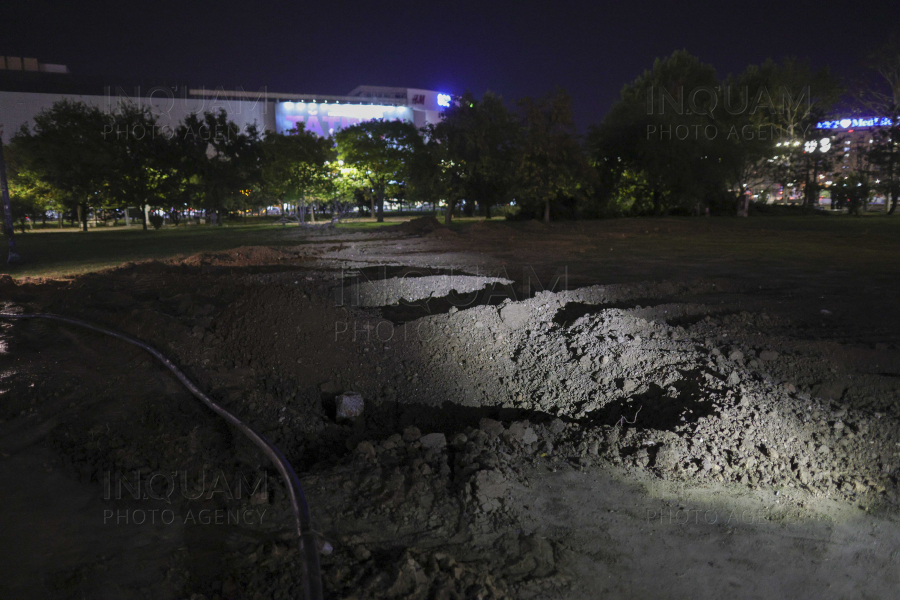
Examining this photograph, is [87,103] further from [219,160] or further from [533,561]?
[533,561]

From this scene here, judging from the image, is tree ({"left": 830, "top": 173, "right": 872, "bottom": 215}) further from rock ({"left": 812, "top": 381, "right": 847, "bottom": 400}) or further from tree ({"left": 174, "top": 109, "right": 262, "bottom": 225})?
tree ({"left": 174, "top": 109, "right": 262, "bottom": 225})

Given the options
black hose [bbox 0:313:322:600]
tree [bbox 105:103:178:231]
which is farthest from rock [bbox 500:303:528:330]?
tree [bbox 105:103:178:231]

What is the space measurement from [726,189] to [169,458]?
49.4 meters

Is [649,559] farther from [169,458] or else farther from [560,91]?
[560,91]

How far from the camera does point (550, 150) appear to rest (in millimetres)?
32469

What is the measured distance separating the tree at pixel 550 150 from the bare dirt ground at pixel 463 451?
2497cm

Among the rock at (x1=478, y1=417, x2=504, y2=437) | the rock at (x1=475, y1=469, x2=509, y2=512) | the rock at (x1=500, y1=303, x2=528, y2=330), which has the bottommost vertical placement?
the rock at (x1=475, y1=469, x2=509, y2=512)

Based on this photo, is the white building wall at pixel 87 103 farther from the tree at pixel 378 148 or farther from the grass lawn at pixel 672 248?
the grass lawn at pixel 672 248

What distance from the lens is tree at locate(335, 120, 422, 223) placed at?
140 ft

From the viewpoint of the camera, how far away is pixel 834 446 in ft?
13.8

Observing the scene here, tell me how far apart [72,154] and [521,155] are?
1090 inches

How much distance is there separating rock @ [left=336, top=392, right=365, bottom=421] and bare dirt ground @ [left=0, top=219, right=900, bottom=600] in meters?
0.10

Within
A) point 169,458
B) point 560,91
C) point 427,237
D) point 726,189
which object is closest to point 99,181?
point 427,237

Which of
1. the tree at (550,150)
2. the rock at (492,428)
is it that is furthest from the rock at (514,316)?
the tree at (550,150)
